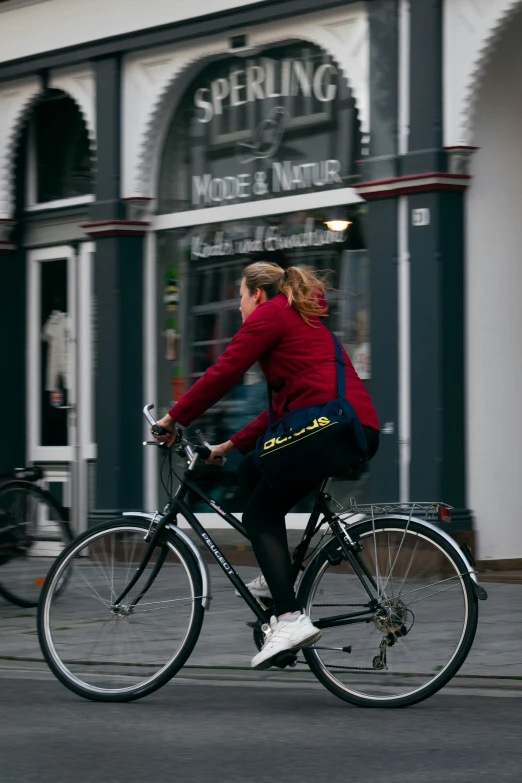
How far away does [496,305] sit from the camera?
1100 cm

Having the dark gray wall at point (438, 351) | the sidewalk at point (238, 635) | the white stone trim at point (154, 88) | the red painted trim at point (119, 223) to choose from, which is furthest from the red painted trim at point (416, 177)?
the sidewalk at point (238, 635)

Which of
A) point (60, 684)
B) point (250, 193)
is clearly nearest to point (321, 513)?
point (60, 684)

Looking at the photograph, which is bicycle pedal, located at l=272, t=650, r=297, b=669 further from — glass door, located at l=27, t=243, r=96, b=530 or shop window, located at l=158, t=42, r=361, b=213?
glass door, located at l=27, t=243, r=96, b=530

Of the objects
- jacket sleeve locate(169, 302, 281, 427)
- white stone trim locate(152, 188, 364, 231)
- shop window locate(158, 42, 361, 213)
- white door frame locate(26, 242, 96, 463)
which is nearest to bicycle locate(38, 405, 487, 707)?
jacket sleeve locate(169, 302, 281, 427)

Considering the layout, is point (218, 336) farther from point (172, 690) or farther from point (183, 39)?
point (172, 690)

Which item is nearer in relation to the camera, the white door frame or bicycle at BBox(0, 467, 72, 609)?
bicycle at BBox(0, 467, 72, 609)

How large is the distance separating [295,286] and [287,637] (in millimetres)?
1365

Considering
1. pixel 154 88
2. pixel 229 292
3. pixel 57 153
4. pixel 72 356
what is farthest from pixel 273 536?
pixel 57 153

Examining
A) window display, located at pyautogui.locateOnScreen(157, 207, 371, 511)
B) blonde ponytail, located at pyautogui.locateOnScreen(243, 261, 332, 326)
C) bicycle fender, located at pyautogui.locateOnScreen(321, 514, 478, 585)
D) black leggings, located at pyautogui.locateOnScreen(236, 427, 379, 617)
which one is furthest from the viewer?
window display, located at pyautogui.locateOnScreen(157, 207, 371, 511)

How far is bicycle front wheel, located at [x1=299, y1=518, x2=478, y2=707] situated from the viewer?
584cm

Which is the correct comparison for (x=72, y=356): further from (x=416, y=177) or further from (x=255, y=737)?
(x=255, y=737)

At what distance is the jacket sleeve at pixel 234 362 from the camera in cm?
605

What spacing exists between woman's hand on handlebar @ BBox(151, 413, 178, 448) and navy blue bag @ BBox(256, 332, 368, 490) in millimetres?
370

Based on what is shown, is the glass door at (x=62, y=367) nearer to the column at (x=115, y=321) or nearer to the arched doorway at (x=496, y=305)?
the column at (x=115, y=321)
